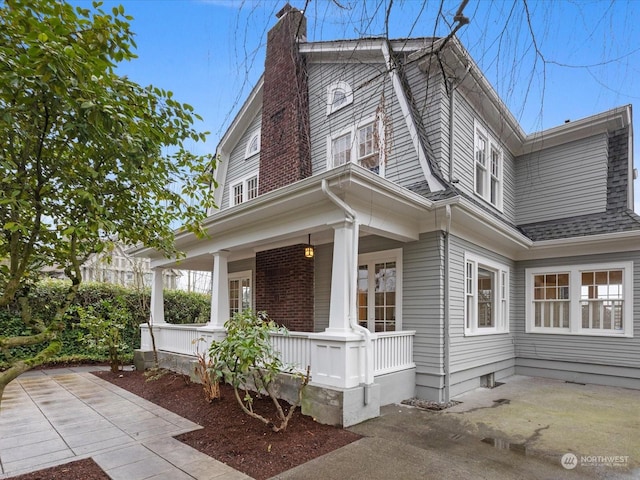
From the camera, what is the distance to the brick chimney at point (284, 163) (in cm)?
789

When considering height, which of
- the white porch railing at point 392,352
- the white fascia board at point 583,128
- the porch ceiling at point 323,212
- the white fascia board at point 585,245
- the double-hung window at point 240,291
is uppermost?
Answer: the white fascia board at point 583,128

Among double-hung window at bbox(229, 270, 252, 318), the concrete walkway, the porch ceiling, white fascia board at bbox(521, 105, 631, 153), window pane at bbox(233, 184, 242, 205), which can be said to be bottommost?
the concrete walkway

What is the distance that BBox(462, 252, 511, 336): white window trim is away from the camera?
7090 millimetres

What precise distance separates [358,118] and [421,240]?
301 cm

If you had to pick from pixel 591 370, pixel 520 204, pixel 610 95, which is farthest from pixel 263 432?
pixel 520 204

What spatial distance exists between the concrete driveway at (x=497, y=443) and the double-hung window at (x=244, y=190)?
7097 mm

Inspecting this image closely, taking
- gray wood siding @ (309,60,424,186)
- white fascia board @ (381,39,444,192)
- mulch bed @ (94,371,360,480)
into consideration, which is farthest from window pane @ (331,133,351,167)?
mulch bed @ (94,371,360,480)

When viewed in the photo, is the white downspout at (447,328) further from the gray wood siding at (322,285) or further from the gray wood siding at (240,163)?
the gray wood siding at (240,163)

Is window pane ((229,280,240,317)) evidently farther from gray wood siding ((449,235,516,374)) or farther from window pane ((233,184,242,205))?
gray wood siding ((449,235,516,374))

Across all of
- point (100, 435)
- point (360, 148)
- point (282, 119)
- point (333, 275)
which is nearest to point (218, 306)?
point (100, 435)

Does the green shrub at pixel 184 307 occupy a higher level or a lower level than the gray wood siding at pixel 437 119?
lower

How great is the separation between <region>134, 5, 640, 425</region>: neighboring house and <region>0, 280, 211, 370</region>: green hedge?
2.13m

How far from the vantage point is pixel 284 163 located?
8.70m

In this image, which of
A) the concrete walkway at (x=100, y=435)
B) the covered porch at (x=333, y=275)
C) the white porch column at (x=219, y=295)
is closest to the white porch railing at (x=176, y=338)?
the covered porch at (x=333, y=275)
